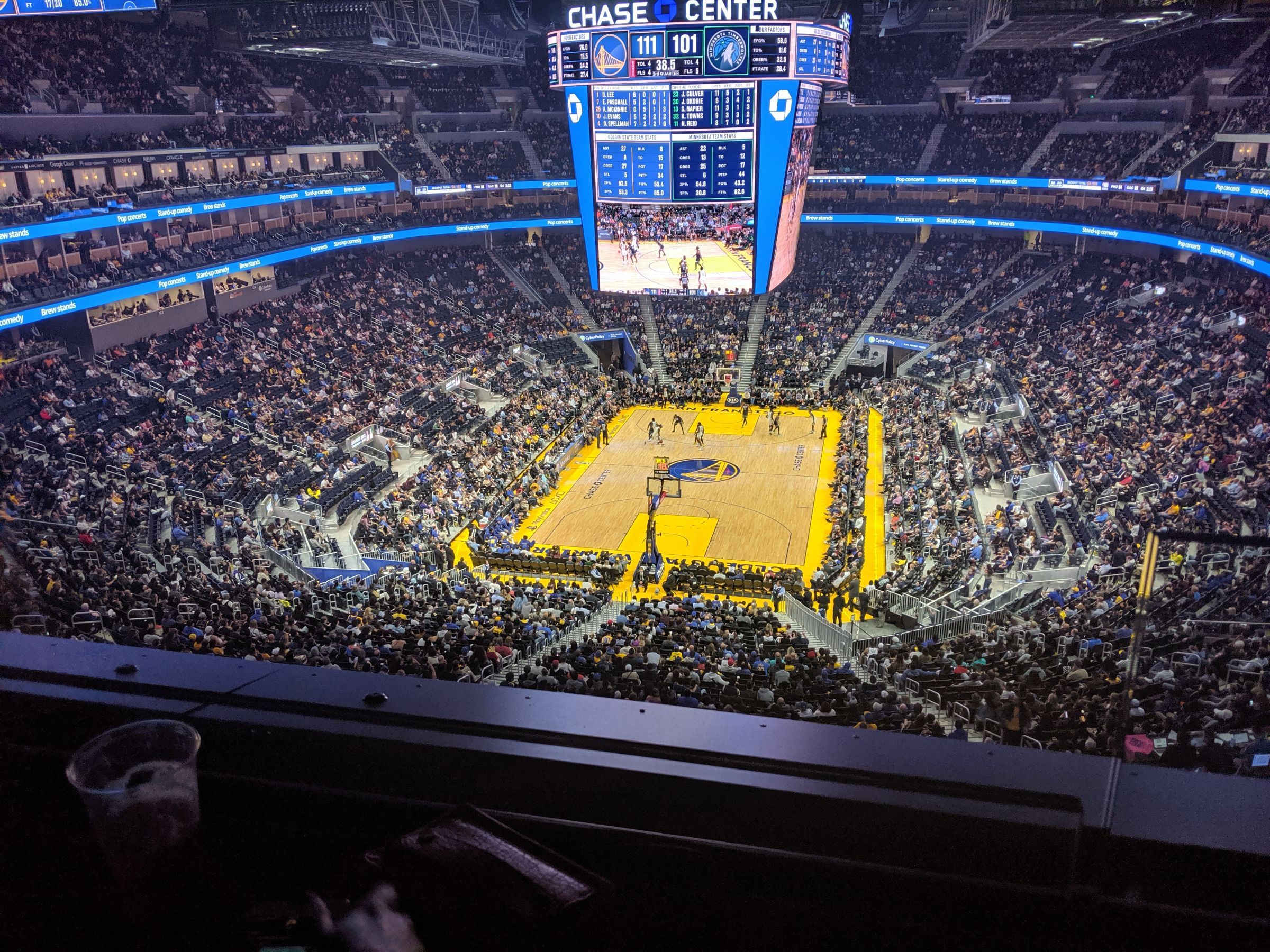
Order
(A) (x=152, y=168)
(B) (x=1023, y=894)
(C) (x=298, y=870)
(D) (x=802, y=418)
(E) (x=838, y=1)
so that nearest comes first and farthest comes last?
(B) (x=1023, y=894) < (C) (x=298, y=870) < (A) (x=152, y=168) < (D) (x=802, y=418) < (E) (x=838, y=1)

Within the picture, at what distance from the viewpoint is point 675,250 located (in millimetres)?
31812

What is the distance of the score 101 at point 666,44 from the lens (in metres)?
26.7

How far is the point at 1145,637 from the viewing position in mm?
2643

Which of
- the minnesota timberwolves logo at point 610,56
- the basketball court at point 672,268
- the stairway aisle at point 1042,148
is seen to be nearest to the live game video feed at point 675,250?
the basketball court at point 672,268

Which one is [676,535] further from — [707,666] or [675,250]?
[707,666]

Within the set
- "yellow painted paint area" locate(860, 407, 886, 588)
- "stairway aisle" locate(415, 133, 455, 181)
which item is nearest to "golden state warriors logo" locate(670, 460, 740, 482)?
"yellow painted paint area" locate(860, 407, 886, 588)

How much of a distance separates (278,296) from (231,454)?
14.1 metres

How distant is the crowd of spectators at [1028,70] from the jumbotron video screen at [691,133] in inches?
621

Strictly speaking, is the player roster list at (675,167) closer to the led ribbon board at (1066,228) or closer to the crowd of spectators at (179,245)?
the crowd of spectators at (179,245)

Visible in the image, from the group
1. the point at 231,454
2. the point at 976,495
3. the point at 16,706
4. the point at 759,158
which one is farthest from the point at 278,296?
the point at 16,706

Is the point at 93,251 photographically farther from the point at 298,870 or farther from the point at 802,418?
the point at 298,870

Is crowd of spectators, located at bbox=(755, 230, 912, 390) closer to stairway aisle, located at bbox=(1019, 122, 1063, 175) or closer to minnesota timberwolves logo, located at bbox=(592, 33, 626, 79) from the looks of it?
stairway aisle, located at bbox=(1019, 122, 1063, 175)

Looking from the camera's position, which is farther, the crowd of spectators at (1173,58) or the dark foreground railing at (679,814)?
the crowd of spectators at (1173,58)

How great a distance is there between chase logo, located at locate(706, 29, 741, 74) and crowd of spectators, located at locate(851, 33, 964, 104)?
20970 millimetres
